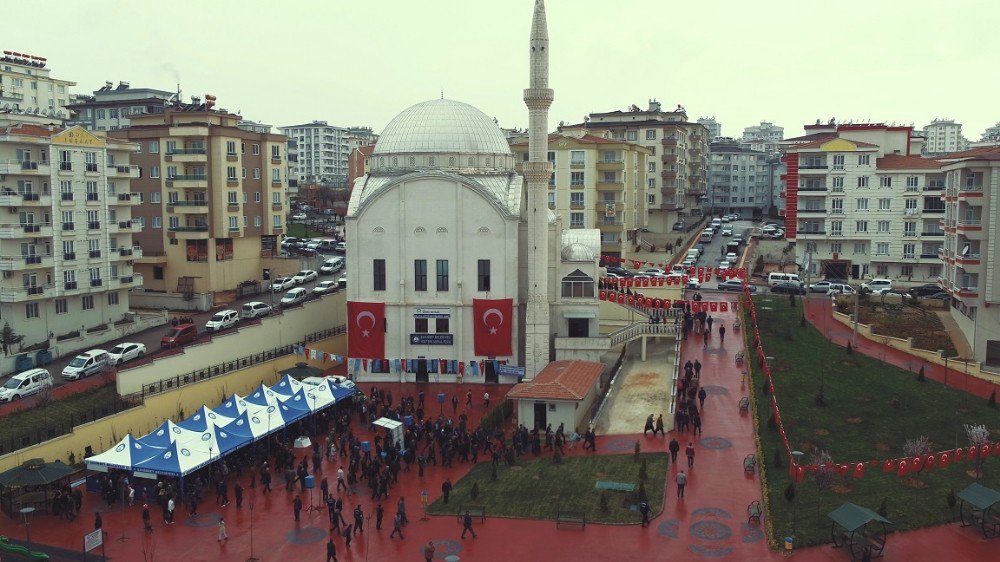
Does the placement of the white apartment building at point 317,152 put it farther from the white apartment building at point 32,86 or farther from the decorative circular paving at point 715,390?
the decorative circular paving at point 715,390

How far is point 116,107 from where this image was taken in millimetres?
83250

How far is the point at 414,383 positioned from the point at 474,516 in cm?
1944

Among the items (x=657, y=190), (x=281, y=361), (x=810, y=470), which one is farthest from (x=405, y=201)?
(x=657, y=190)

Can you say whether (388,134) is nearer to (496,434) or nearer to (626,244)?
(496,434)

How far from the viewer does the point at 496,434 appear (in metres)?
37.9

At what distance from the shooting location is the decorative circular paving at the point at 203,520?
100 ft

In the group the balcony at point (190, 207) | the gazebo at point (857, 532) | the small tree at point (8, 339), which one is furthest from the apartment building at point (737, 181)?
the gazebo at point (857, 532)

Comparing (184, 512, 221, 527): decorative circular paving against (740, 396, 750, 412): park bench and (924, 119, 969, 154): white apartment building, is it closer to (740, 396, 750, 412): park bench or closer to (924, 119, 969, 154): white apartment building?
(740, 396, 750, 412): park bench

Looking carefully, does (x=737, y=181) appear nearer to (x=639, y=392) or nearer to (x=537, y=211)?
(x=537, y=211)

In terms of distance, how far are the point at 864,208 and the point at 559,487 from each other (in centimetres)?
4704

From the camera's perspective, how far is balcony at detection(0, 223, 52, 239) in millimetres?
49469

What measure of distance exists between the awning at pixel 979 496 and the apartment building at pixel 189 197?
174ft

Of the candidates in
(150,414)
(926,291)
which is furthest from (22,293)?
(926,291)

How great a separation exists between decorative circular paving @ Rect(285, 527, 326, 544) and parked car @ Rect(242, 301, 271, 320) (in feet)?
98.8
